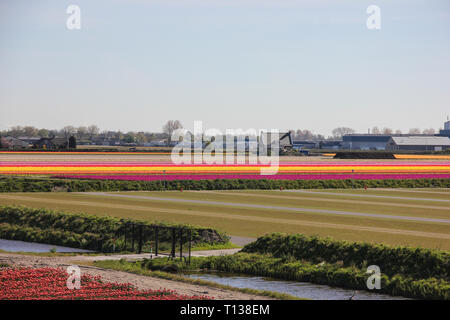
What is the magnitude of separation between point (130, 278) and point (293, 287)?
5.39 meters

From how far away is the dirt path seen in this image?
2275 centimetres

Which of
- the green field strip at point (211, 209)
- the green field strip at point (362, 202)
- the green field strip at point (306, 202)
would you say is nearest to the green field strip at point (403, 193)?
the green field strip at point (362, 202)

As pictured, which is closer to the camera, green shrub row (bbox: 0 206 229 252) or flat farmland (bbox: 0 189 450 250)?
green shrub row (bbox: 0 206 229 252)

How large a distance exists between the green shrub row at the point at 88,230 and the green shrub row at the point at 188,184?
23.2 m

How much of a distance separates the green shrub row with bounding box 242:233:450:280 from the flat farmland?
17.6ft

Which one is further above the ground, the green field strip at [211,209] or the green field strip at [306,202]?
the green field strip at [211,209]

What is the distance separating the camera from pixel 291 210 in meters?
48.7

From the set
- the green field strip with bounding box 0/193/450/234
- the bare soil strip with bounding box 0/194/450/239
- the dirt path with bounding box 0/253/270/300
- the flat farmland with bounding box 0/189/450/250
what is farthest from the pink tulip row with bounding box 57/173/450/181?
the dirt path with bounding box 0/253/270/300

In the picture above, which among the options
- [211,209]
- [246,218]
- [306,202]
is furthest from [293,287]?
[306,202]

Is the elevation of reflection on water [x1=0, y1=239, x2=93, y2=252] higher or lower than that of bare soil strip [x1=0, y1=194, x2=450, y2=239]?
lower

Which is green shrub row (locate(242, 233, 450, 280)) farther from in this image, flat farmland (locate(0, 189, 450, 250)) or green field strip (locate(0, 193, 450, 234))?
green field strip (locate(0, 193, 450, 234))

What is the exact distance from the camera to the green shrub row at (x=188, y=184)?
64375mm

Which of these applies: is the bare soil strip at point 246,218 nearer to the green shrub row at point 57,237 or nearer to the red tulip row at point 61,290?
the green shrub row at point 57,237
